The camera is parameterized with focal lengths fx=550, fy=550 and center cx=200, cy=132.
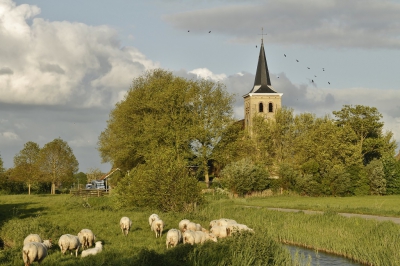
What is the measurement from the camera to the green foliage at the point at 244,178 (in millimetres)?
68312

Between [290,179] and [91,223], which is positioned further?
[290,179]

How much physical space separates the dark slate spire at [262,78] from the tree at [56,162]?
4148 cm

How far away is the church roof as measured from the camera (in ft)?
380

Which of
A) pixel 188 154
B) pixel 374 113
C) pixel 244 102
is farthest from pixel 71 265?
pixel 244 102

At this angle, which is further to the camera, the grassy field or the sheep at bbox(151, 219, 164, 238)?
the sheep at bbox(151, 219, 164, 238)

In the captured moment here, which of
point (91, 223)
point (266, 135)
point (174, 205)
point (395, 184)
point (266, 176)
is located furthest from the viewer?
point (266, 135)

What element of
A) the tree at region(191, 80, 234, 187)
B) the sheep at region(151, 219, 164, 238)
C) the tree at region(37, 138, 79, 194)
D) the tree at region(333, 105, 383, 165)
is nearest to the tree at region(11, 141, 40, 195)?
the tree at region(37, 138, 79, 194)

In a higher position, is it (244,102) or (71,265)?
(244,102)

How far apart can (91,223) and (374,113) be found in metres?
72.0

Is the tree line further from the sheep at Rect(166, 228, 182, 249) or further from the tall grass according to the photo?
the sheep at Rect(166, 228, 182, 249)

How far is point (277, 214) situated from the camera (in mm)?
38188

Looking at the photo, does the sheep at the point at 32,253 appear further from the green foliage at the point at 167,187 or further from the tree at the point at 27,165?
the tree at the point at 27,165

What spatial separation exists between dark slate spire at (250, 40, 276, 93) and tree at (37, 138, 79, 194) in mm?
41481

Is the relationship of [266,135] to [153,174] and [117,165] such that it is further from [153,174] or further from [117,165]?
[153,174]
